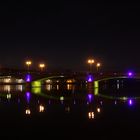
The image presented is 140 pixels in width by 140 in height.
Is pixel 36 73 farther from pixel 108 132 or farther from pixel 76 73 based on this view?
pixel 108 132

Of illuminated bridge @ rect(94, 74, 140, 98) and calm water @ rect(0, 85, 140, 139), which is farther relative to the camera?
illuminated bridge @ rect(94, 74, 140, 98)

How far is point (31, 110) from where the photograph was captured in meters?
40.3

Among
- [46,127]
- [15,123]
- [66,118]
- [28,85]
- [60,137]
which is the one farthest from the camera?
[28,85]

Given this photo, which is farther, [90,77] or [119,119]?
[90,77]

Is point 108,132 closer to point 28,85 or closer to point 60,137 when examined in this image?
point 60,137

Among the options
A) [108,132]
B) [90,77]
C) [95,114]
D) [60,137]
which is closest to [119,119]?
[95,114]

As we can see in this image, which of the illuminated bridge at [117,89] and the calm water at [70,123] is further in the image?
the illuminated bridge at [117,89]

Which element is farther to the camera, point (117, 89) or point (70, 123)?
point (117, 89)

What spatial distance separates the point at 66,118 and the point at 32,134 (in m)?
7.65

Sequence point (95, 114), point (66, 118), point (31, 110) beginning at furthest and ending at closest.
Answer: point (31, 110) → point (95, 114) → point (66, 118)

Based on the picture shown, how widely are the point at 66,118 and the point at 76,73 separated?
5729 cm

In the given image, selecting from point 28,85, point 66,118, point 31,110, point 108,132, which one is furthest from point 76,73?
point 108,132

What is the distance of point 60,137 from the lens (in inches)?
1023

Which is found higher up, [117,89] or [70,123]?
Result: [117,89]
